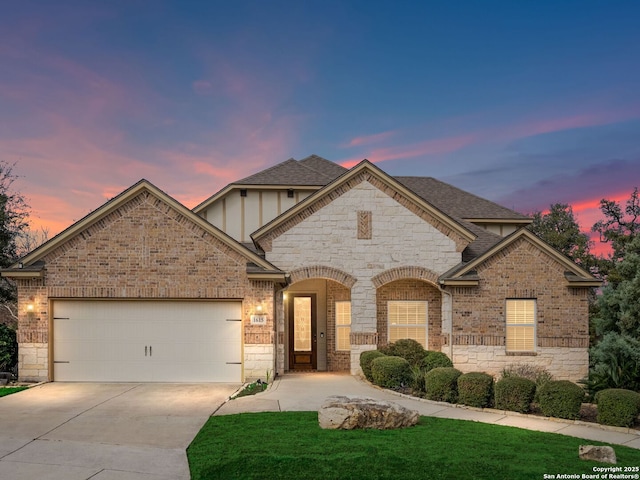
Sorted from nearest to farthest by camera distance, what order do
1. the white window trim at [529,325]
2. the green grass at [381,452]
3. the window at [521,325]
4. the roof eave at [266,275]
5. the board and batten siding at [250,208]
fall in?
1. the green grass at [381,452]
2. the roof eave at [266,275]
3. the white window trim at [529,325]
4. the window at [521,325]
5. the board and batten siding at [250,208]

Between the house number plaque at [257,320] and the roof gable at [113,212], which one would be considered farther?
the house number plaque at [257,320]

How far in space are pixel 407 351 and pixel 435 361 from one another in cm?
103

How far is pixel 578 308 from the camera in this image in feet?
55.7

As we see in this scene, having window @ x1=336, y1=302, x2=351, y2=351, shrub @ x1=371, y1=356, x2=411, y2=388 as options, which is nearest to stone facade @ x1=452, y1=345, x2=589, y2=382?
shrub @ x1=371, y1=356, x2=411, y2=388

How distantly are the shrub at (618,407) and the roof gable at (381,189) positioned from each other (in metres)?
7.75

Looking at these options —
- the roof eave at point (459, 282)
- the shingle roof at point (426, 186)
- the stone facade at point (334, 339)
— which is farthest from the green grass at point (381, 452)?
the shingle roof at point (426, 186)

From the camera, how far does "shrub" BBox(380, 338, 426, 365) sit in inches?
638

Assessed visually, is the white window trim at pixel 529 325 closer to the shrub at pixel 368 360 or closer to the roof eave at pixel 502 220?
the shrub at pixel 368 360

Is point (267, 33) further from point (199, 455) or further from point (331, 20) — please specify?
point (199, 455)

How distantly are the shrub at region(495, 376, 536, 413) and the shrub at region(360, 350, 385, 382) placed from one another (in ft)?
14.8

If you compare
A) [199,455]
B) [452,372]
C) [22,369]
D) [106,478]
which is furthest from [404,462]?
[22,369]

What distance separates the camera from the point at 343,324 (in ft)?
62.0

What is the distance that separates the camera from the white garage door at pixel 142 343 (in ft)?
51.1

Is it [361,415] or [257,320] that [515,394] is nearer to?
[361,415]
